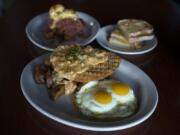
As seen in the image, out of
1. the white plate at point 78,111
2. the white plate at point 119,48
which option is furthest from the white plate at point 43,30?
the white plate at point 78,111

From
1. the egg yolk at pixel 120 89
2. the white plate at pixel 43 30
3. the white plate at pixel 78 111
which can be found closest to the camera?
the white plate at pixel 78 111

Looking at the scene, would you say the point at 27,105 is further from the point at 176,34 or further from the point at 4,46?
the point at 176,34

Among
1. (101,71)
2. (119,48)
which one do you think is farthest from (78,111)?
(119,48)

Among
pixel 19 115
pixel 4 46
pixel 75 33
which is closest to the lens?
pixel 19 115

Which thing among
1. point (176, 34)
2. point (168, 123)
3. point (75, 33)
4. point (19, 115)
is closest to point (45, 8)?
point (75, 33)

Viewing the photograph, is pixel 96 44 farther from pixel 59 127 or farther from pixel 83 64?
pixel 59 127

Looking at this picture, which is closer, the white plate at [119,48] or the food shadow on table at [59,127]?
the food shadow on table at [59,127]

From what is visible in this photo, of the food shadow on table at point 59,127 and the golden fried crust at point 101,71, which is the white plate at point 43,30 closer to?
the golden fried crust at point 101,71
